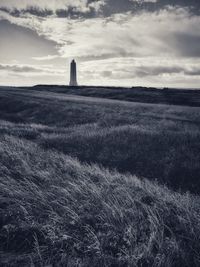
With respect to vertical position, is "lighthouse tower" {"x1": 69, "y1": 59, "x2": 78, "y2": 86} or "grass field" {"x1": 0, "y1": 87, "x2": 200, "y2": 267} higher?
"lighthouse tower" {"x1": 69, "y1": 59, "x2": 78, "y2": 86}

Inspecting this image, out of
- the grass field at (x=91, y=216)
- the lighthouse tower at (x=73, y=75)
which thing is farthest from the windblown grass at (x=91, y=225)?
the lighthouse tower at (x=73, y=75)

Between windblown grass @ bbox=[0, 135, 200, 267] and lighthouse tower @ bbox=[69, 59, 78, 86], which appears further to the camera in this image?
lighthouse tower @ bbox=[69, 59, 78, 86]

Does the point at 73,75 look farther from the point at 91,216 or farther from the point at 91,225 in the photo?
the point at 91,225

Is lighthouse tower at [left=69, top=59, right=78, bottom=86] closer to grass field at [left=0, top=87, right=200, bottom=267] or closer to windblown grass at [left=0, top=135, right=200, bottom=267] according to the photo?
grass field at [left=0, top=87, right=200, bottom=267]

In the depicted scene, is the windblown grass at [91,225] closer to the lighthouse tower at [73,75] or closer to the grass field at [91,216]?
the grass field at [91,216]

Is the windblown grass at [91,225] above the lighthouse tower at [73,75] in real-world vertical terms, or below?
below

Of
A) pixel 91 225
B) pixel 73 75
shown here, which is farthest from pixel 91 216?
pixel 73 75

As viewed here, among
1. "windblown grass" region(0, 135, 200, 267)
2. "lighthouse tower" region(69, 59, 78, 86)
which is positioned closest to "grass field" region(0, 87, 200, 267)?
"windblown grass" region(0, 135, 200, 267)

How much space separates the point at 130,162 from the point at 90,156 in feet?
4.46

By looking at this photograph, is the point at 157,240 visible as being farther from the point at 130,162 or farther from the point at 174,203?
the point at 130,162

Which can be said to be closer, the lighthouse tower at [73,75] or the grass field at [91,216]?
the grass field at [91,216]

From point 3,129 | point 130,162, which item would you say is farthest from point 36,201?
point 3,129

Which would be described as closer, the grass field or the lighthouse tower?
the grass field

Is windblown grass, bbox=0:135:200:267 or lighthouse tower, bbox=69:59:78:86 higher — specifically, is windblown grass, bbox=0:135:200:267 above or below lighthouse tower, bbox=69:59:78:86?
below
